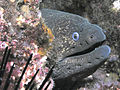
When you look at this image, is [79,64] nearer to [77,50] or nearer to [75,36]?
[77,50]

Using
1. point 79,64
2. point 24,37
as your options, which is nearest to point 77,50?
point 79,64

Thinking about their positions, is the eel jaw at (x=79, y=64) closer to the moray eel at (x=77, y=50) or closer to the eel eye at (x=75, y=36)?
the moray eel at (x=77, y=50)

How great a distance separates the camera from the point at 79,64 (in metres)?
3.33

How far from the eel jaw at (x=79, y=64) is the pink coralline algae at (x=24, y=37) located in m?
1.12

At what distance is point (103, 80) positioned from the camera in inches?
215

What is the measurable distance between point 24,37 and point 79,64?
1651mm

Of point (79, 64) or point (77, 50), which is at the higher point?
point (77, 50)

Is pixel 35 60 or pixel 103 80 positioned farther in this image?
pixel 103 80

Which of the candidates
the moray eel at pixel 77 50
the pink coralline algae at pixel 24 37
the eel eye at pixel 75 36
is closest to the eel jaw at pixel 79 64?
the moray eel at pixel 77 50

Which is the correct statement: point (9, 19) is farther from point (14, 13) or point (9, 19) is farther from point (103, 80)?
point (103, 80)

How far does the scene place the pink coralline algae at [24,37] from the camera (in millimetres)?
1932

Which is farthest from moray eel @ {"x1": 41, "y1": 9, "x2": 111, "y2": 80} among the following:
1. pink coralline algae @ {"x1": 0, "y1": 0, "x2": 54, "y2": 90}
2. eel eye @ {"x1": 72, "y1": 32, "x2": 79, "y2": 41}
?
pink coralline algae @ {"x1": 0, "y1": 0, "x2": 54, "y2": 90}

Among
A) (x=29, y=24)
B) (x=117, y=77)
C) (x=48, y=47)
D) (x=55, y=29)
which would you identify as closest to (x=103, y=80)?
(x=117, y=77)

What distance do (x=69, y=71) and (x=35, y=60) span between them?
1.44 meters
